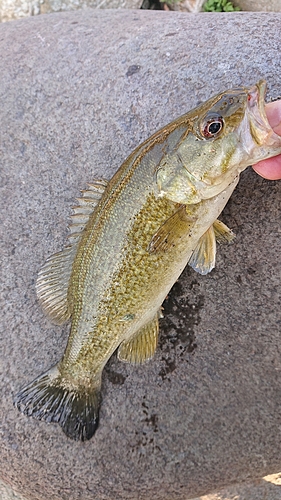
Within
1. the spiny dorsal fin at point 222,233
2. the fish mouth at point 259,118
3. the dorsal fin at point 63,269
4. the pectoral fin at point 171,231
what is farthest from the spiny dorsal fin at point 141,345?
the fish mouth at point 259,118

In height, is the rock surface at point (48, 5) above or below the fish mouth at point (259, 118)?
above

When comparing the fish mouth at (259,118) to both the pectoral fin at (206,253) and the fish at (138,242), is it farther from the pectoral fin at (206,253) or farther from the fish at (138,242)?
the pectoral fin at (206,253)

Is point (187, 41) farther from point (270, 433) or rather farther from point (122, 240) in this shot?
point (270, 433)

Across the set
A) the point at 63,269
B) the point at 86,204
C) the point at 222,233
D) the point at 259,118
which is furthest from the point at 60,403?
the point at 259,118

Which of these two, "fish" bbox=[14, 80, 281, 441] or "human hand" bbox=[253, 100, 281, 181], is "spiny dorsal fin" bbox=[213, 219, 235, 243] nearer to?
"fish" bbox=[14, 80, 281, 441]

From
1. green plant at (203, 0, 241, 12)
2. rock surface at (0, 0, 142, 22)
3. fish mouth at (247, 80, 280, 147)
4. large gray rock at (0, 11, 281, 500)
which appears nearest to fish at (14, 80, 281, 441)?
fish mouth at (247, 80, 280, 147)

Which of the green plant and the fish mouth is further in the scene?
the green plant

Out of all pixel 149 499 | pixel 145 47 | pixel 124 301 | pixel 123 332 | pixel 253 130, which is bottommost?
pixel 149 499

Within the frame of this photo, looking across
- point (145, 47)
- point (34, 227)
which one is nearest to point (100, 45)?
point (145, 47)
